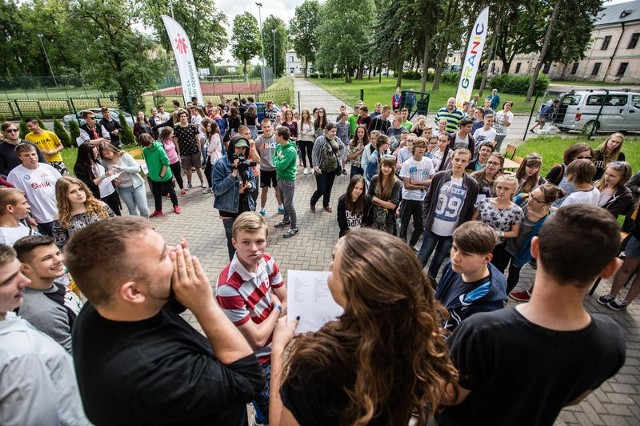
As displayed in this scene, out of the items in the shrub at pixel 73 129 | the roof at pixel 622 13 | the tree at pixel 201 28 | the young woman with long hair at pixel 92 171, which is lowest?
the shrub at pixel 73 129

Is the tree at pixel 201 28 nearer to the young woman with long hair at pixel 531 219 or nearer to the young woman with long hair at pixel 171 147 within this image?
the young woman with long hair at pixel 171 147

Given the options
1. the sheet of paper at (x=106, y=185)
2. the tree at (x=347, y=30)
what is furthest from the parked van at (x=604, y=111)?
the tree at (x=347, y=30)

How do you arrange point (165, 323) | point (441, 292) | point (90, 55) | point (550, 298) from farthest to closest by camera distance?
point (90, 55), point (441, 292), point (550, 298), point (165, 323)

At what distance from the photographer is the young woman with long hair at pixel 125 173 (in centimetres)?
558

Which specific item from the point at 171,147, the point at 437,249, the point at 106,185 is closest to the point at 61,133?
the point at 171,147

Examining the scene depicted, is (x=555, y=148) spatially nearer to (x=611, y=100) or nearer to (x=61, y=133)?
(x=611, y=100)

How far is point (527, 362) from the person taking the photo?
4.33 feet

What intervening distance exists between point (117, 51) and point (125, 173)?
1382 centimetres

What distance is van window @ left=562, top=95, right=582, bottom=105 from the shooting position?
14.1 meters

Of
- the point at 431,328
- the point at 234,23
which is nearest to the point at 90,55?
the point at 431,328

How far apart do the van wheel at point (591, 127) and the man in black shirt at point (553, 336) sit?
1751cm

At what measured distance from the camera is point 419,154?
5199 millimetres

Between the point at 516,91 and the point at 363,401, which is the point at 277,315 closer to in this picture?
the point at 363,401

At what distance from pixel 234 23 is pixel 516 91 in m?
54.0
